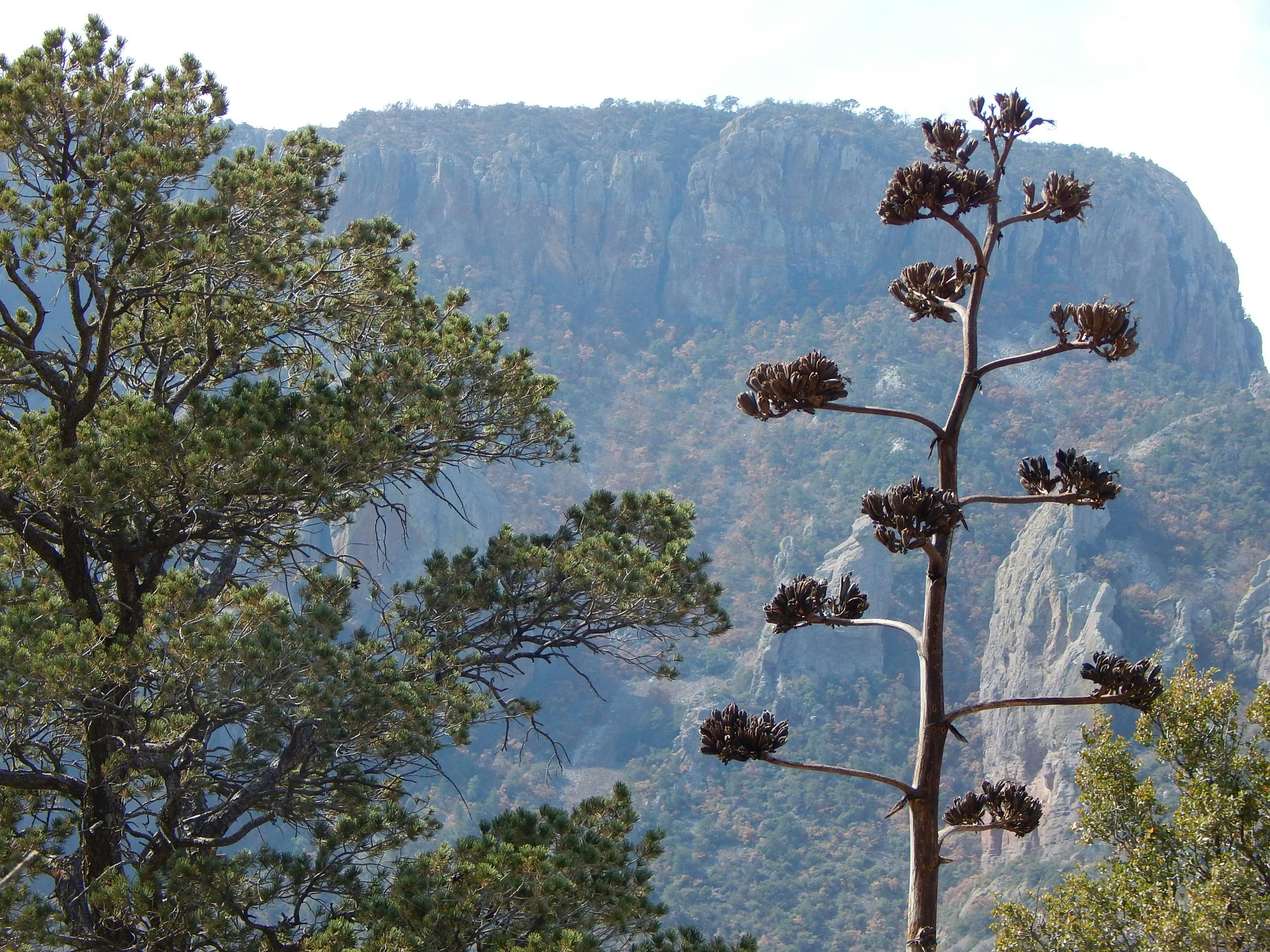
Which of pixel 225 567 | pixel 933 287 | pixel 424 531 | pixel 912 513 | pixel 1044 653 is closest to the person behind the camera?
pixel 912 513

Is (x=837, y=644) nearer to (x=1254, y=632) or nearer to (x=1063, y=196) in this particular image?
(x=1254, y=632)

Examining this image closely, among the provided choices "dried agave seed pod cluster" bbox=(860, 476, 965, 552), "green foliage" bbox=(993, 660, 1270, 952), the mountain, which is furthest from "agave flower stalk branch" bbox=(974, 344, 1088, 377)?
the mountain

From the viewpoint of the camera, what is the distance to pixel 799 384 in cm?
383

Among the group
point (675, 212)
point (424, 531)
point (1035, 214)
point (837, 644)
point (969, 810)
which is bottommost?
point (969, 810)

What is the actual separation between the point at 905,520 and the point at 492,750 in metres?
61.1

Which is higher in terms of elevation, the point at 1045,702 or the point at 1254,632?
the point at 1254,632

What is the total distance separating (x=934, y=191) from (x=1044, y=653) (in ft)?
194

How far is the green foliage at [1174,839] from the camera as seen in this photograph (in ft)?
17.2

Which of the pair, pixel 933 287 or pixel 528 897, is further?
pixel 528 897

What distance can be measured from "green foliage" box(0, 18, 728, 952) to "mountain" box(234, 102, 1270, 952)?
32167 mm

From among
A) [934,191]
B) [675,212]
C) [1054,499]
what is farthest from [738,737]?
[675,212]

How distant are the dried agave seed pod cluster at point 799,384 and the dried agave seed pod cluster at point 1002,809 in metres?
1.41

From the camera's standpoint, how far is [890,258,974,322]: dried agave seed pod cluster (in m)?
4.43

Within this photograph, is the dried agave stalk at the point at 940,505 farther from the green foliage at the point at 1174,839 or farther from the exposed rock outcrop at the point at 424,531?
the exposed rock outcrop at the point at 424,531
